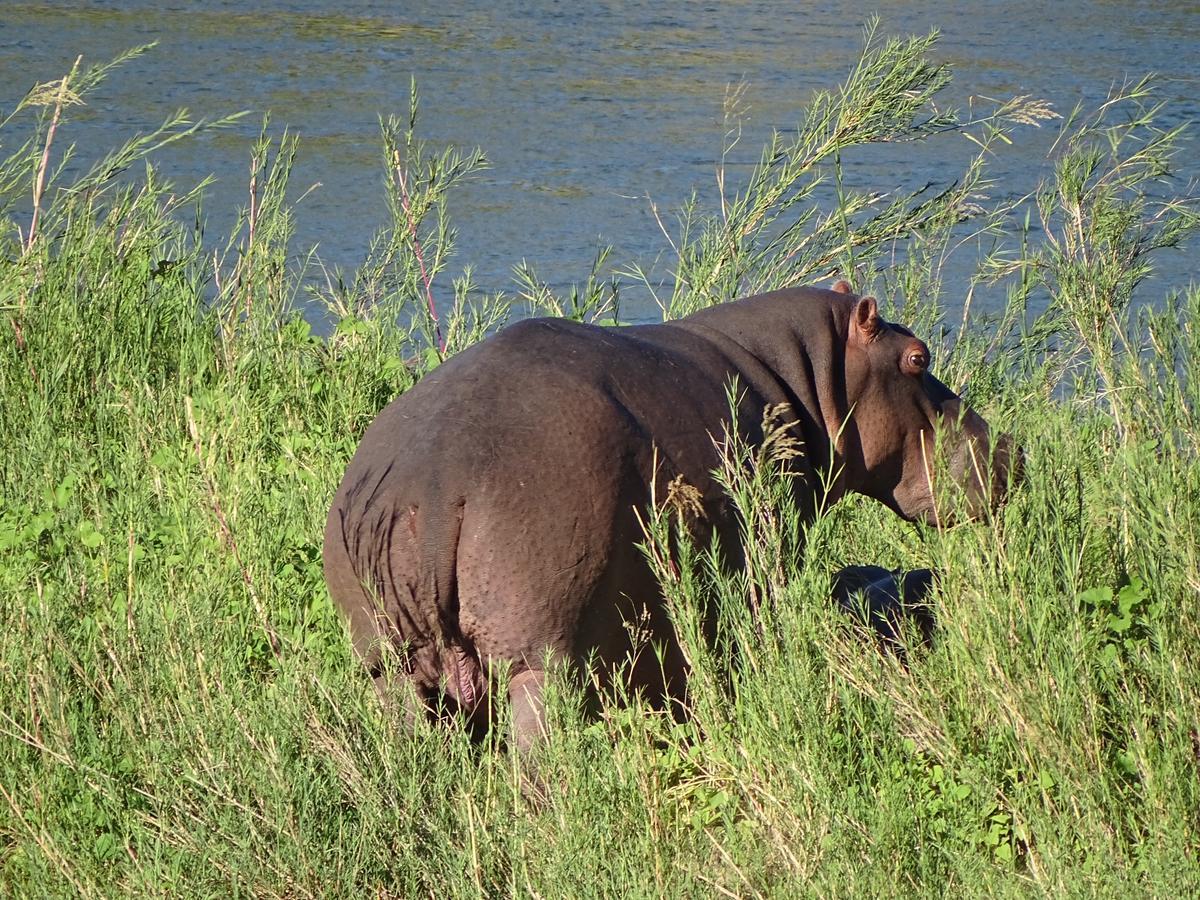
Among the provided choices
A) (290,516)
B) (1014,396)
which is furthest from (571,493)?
(1014,396)

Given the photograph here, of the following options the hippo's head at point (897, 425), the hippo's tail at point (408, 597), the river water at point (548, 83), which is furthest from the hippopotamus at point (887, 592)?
the river water at point (548, 83)

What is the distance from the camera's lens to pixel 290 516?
529cm

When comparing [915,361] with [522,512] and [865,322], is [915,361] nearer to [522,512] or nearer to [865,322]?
[865,322]

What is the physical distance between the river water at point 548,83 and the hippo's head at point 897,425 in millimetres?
4638

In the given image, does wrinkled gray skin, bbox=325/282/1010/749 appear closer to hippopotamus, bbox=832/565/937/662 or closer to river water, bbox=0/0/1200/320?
hippopotamus, bbox=832/565/937/662

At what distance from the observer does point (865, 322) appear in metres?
5.40

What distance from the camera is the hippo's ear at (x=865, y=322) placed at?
537 cm

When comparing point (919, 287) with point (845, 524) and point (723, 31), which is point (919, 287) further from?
point (723, 31)

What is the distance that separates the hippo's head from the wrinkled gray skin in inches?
31.5

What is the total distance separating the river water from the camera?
12.1 meters

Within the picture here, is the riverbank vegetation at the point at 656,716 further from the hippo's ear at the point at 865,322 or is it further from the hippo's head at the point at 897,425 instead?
the hippo's ear at the point at 865,322

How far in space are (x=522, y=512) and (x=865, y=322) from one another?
72.2 inches

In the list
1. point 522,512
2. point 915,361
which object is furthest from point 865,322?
point 522,512

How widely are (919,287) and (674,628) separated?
3.20 metres
